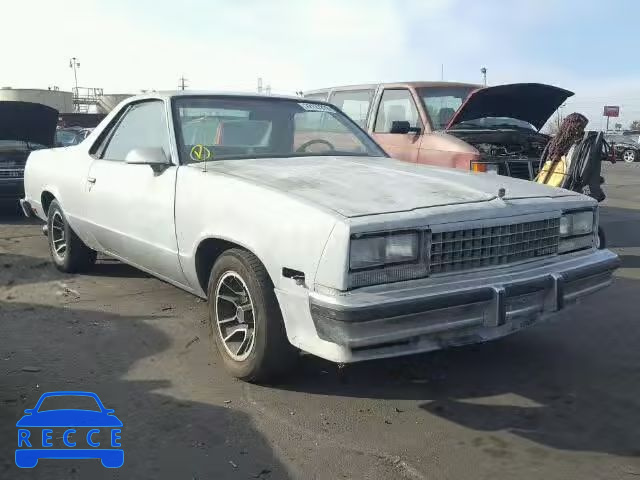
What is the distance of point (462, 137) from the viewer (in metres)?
7.12

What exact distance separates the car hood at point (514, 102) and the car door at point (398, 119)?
20.5 inches

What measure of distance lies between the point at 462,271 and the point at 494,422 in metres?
0.74

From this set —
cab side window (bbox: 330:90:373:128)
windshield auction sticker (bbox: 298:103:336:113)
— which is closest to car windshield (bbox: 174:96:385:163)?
windshield auction sticker (bbox: 298:103:336:113)

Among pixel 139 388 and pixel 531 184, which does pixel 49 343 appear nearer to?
pixel 139 388

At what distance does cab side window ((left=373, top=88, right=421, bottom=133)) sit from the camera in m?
7.67

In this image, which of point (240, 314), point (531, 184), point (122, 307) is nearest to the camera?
point (240, 314)

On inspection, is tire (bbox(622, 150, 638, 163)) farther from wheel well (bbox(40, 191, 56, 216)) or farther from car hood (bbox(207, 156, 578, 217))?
wheel well (bbox(40, 191, 56, 216))

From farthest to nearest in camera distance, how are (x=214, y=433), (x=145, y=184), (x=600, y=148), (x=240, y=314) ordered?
(x=600, y=148)
(x=145, y=184)
(x=240, y=314)
(x=214, y=433)

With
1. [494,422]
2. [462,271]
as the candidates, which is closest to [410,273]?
[462,271]

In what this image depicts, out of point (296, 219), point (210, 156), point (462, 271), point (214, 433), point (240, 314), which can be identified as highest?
point (210, 156)

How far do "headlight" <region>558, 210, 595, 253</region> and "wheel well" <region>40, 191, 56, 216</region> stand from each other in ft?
15.0

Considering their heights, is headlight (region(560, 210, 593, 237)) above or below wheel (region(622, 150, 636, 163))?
below

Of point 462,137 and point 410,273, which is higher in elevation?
point 462,137

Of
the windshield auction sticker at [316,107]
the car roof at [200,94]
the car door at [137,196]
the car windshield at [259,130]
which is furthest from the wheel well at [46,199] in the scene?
the windshield auction sticker at [316,107]
